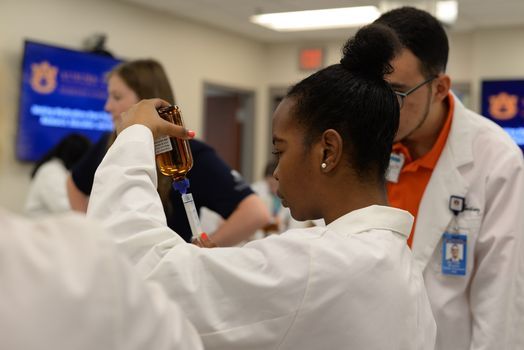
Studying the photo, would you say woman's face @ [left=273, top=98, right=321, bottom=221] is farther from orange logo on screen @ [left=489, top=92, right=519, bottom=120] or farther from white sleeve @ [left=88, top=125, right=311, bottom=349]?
orange logo on screen @ [left=489, top=92, right=519, bottom=120]

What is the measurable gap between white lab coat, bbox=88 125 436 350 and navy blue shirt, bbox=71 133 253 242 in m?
0.84

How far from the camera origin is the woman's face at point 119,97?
2227 mm

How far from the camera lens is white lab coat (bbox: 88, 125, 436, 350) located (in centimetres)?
103

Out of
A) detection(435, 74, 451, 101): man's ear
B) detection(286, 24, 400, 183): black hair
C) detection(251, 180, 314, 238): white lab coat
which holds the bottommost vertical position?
detection(251, 180, 314, 238): white lab coat

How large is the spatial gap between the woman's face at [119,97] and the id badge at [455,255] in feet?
3.45

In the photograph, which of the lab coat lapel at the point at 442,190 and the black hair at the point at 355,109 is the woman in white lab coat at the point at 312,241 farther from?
the lab coat lapel at the point at 442,190

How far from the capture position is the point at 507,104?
7.05 meters

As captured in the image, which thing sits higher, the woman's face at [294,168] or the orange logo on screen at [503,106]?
the orange logo on screen at [503,106]

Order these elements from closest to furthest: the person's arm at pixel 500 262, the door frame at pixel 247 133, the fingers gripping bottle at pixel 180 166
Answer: the fingers gripping bottle at pixel 180 166 → the person's arm at pixel 500 262 → the door frame at pixel 247 133

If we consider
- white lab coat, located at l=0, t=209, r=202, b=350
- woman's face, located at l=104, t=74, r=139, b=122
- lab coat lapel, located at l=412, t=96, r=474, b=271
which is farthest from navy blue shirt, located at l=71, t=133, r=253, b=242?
white lab coat, located at l=0, t=209, r=202, b=350

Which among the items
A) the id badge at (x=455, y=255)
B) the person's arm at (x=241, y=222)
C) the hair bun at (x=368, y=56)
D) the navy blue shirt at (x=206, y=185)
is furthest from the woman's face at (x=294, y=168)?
the person's arm at (x=241, y=222)

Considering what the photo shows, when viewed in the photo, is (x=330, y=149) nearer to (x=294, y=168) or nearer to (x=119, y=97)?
(x=294, y=168)

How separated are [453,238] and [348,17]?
517 centimetres

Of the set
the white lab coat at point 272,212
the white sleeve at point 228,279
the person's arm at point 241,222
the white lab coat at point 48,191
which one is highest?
the white sleeve at point 228,279
